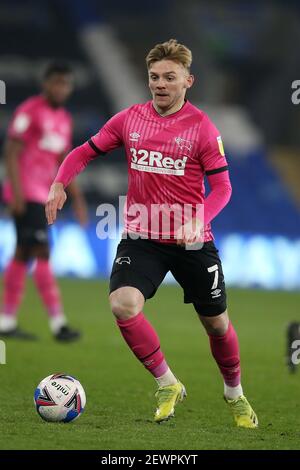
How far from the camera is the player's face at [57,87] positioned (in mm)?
9797

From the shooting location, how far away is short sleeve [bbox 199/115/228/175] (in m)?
5.94

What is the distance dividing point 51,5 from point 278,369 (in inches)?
685

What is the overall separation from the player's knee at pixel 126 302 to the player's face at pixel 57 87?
A: 4.31m

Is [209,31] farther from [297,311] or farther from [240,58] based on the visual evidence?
[297,311]

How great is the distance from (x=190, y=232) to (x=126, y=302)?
1.72 feet

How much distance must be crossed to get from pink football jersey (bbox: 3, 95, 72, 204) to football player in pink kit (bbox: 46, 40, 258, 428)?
390cm

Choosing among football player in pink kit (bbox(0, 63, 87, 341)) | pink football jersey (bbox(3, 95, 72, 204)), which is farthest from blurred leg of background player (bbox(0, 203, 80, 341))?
pink football jersey (bbox(3, 95, 72, 204))

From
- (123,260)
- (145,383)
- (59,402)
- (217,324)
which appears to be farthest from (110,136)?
(145,383)

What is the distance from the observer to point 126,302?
581 centimetres

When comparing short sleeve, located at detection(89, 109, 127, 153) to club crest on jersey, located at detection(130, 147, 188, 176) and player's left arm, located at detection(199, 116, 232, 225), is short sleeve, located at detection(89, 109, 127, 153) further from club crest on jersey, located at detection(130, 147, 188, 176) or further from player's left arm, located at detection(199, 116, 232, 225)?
player's left arm, located at detection(199, 116, 232, 225)

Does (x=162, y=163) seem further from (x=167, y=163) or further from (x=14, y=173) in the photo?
(x=14, y=173)

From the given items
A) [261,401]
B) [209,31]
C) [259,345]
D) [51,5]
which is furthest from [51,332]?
[209,31]

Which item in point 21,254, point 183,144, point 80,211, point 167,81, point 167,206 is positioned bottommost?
point 21,254

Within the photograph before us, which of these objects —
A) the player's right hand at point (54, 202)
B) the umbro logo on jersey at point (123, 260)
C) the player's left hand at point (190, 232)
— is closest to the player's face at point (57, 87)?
the player's right hand at point (54, 202)
